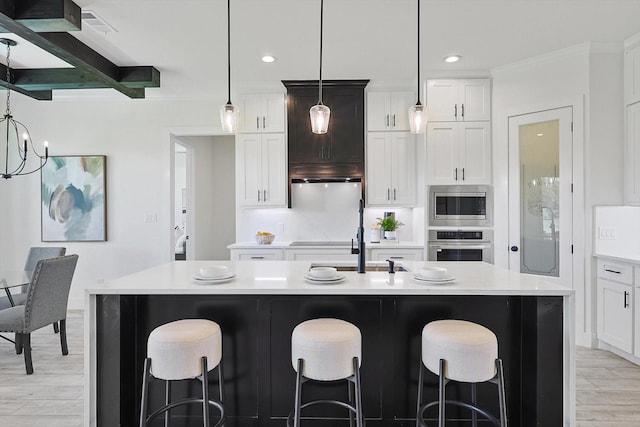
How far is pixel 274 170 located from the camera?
4.66 metres

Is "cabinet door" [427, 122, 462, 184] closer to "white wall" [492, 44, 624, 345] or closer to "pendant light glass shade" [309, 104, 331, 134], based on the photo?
"white wall" [492, 44, 624, 345]

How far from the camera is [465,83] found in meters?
4.24

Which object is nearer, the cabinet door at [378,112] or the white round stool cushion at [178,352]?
the white round stool cushion at [178,352]

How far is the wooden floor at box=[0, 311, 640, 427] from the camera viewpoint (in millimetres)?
2422

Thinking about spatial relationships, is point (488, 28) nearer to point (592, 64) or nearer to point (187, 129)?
point (592, 64)

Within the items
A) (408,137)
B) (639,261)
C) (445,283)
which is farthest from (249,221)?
(639,261)

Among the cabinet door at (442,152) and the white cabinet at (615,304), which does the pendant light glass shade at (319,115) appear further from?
the white cabinet at (615,304)

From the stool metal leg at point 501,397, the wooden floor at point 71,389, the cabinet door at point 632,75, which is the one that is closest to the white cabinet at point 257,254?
the wooden floor at point 71,389

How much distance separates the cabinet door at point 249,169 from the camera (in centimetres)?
466

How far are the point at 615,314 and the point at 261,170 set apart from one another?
3.81 metres

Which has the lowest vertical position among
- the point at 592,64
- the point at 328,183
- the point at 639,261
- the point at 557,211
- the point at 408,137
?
the point at 639,261

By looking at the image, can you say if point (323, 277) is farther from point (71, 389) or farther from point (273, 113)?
point (273, 113)

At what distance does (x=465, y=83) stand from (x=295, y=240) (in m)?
2.74

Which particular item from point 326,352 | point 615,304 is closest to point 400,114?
point 615,304
